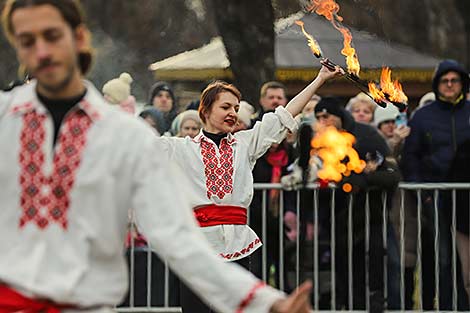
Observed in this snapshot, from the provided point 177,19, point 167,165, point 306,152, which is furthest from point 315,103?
point 177,19

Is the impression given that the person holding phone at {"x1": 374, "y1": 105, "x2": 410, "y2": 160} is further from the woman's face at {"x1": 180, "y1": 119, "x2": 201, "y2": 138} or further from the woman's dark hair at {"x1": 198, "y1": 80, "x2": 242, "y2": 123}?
the woman's dark hair at {"x1": 198, "y1": 80, "x2": 242, "y2": 123}

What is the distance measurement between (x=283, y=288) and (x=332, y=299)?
17.6 inches

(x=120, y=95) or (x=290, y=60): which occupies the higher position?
(x=290, y=60)

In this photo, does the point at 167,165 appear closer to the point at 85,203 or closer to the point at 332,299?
the point at 85,203

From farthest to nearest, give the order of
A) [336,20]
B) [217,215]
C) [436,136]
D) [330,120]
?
[330,120]
[436,136]
[336,20]
[217,215]

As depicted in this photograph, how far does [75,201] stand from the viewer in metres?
4.93

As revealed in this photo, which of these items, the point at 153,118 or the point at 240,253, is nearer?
the point at 240,253


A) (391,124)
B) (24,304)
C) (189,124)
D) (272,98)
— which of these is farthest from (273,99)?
(24,304)

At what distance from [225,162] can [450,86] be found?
3.26 metres

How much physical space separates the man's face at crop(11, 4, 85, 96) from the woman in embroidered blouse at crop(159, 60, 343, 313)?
4.60 m

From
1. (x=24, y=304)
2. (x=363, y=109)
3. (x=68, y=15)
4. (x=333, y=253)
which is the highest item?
(x=68, y=15)

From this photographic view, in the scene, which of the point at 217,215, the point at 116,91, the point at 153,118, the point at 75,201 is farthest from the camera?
the point at 116,91

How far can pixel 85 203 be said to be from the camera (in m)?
4.93

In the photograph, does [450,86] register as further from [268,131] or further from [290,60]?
[290,60]
